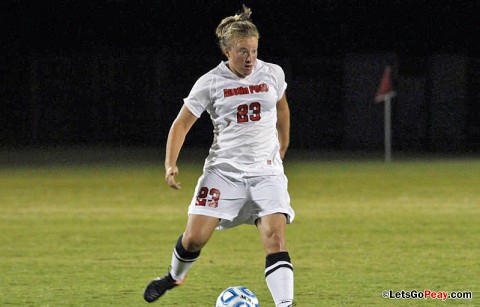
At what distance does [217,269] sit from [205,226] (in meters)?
3.39

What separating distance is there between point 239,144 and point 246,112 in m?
0.23

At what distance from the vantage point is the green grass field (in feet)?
31.4

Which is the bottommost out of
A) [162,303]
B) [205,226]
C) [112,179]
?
[112,179]

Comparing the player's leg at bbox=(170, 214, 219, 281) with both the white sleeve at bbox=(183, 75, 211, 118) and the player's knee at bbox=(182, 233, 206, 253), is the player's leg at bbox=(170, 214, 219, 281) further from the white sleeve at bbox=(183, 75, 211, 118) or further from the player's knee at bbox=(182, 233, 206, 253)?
the white sleeve at bbox=(183, 75, 211, 118)

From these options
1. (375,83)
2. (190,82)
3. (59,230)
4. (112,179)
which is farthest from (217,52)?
(59,230)

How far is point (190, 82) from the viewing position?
36969 mm

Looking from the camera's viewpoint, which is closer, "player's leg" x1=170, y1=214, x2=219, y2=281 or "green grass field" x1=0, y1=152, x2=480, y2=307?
"player's leg" x1=170, y1=214, x2=219, y2=281

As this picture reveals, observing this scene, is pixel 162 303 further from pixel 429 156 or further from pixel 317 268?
pixel 429 156

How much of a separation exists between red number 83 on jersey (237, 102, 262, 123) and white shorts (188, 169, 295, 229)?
1.26 feet

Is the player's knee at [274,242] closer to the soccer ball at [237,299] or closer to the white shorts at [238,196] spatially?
the white shorts at [238,196]

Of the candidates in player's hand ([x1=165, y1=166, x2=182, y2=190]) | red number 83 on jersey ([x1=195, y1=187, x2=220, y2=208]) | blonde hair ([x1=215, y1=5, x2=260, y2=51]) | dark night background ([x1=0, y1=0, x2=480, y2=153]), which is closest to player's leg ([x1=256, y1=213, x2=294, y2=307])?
red number 83 on jersey ([x1=195, y1=187, x2=220, y2=208])

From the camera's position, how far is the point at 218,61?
37000 millimetres

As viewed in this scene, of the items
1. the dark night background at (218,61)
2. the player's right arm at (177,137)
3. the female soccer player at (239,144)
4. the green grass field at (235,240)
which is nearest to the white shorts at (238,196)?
the female soccer player at (239,144)
